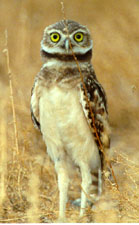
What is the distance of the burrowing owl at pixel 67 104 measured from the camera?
257 centimetres

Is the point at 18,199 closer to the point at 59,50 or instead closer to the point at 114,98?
the point at 59,50

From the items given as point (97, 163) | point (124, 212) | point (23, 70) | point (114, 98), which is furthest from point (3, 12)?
point (124, 212)

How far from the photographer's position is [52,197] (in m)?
2.94

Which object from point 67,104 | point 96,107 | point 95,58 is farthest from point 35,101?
point 95,58

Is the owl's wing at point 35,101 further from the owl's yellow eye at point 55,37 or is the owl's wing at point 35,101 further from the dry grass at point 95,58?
the dry grass at point 95,58

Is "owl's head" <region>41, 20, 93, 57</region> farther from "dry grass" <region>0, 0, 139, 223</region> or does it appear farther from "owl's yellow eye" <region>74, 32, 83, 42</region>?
"dry grass" <region>0, 0, 139, 223</region>

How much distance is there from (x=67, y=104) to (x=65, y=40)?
322 millimetres

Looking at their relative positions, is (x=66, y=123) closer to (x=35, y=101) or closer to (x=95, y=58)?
(x=35, y=101)

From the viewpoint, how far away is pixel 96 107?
104 inches

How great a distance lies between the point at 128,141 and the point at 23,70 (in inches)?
43.0

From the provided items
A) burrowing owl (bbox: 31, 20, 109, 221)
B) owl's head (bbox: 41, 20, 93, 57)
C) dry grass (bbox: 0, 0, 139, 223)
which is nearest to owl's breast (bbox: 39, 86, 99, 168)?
burrowing owl (bbox: 31, 20, 109, 221)

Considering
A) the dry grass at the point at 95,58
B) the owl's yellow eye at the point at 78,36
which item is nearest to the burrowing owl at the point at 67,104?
the owl's yellow eye at the point at 78,36

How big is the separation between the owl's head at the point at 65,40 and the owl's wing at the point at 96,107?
16 cm

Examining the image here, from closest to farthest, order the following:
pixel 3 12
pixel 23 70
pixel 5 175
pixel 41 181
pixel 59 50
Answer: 1. pixel 59 50
2. pixel 5 175
3. pixel 41 181
4. pixel 23 70
5. pixel 3 12
